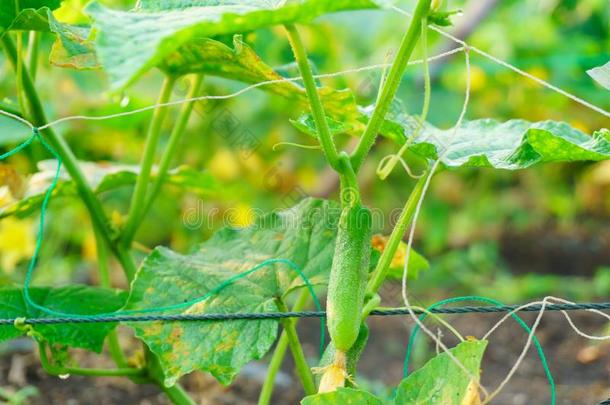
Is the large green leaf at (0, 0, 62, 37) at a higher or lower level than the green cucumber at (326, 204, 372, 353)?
higher

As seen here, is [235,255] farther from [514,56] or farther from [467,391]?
[514,56]

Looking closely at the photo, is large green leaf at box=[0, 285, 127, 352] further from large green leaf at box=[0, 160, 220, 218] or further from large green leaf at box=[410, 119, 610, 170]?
large green leaf at box=[410, 119, 610, 170]

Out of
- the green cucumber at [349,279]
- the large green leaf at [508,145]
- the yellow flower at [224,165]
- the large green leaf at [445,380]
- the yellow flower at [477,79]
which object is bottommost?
the yellow flower at [224,165]

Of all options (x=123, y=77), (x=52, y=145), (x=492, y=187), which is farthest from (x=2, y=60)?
(x=492, y=187)

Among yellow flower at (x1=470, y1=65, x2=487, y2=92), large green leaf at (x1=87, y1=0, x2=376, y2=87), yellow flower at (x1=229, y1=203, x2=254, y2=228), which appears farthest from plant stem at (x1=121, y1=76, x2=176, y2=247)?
yellow flower at (x1=470, y1=65, x2=487, y2=92)

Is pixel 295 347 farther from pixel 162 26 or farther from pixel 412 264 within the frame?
pixel 162 26

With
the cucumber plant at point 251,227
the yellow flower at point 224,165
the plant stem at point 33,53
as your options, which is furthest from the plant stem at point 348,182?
the yellow flower at point 224,165

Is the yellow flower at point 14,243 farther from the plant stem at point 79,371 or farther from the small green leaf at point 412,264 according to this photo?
the small green leaf at point 412,264
